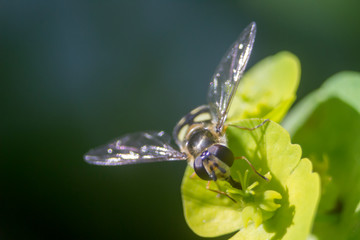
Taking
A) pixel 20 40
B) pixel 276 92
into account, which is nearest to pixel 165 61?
pixel 20 40

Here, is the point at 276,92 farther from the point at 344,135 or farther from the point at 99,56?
the point at 99,56

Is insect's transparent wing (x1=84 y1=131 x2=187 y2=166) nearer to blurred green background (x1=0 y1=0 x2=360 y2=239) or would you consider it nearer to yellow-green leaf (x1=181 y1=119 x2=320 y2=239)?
yellow-green leaf (x1=181 y1=119 x2=320 y2=239)

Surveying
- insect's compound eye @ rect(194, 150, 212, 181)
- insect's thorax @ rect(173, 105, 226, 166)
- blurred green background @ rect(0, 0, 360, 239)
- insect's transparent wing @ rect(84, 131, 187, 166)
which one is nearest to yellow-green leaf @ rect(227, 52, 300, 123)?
insect's thorax @ rect(173, 105, 226, 166)

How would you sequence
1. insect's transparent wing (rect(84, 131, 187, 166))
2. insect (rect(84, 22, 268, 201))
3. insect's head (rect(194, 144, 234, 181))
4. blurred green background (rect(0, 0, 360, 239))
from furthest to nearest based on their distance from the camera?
1. blurred green background (rect(0, 0, 360, 239))
2. insect's transparent wing (rect(84, 131, 187, 166))
3. insect (rect(84, 22, 268, 201))
4. insect's head (rect(194, 144, 234, 181))

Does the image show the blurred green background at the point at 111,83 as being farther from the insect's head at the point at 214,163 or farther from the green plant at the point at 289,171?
the insect's head at the point at 214,163

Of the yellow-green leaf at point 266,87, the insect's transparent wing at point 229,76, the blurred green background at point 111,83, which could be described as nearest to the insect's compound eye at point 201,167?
the insect's transparent wing at point 229,76

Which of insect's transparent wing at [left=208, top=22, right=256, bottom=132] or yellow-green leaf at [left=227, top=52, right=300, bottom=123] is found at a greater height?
insect's transparent wing at [left=208, top=22, right=256, bottom=132]

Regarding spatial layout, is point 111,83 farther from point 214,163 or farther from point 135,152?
point 214,163
